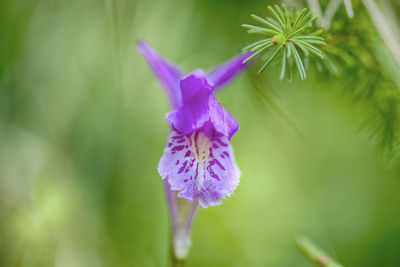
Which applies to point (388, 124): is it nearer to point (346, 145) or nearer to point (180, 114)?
point (180, 114)

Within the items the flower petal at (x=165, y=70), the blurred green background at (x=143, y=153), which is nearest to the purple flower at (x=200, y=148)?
the flower petal at (x=165, y=70)

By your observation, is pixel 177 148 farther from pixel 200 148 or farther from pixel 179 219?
pixel 179 219

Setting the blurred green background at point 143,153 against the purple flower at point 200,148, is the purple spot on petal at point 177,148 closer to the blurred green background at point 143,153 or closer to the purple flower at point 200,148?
the purple flower at point 200,148

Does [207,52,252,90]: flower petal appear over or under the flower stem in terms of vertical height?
over

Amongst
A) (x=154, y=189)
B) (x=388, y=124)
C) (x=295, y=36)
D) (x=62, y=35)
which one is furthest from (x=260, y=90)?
(x=62, y=35)

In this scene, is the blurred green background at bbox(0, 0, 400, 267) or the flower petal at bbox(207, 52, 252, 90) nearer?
the flower petal at bbox(207, 52, 252, 90)

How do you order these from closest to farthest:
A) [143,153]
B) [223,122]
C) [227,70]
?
1. [223,122]
2. [227,70]
3. [143,153]

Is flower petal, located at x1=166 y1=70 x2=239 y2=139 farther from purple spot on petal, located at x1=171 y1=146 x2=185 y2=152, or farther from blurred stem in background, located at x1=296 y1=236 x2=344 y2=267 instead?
blurred stem in background, located at x1=296 y1=236 x2=344 y2=267

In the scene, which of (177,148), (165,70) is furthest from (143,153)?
(177,148)

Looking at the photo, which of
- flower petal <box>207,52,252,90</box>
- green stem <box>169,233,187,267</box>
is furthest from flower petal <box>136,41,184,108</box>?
green stem <box>169,233,187,267</box>
